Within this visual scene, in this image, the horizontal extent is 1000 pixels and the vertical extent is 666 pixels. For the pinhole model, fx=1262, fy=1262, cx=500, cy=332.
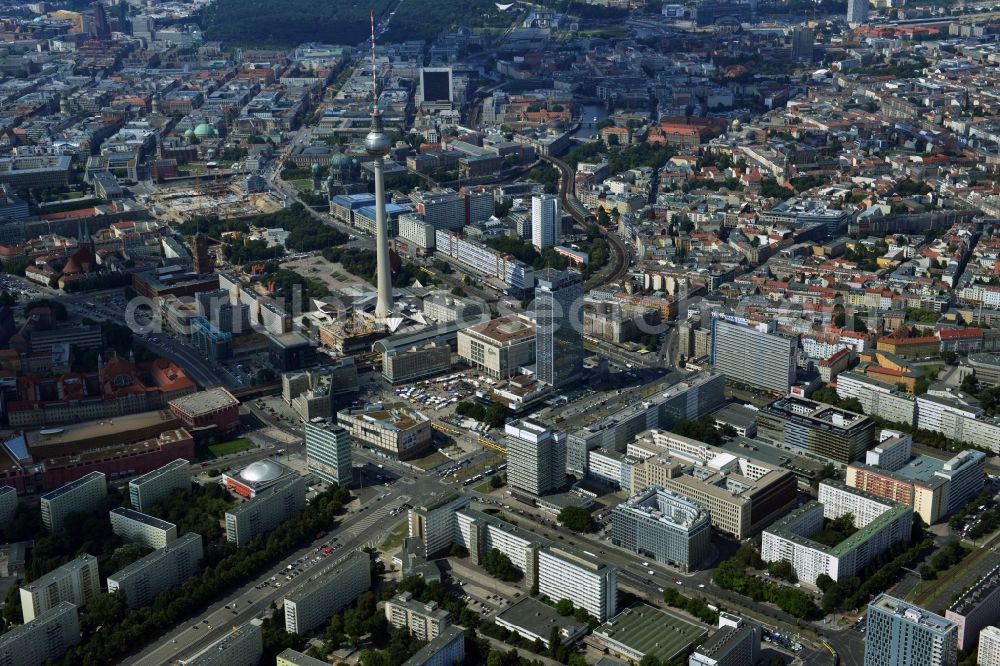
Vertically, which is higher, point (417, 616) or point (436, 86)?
point (436, 86)

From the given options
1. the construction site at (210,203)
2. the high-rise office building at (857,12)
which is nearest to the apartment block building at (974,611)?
the construction site at (210,203)

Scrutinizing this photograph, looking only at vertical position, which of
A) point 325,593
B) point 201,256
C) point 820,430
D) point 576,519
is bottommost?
point 576,519

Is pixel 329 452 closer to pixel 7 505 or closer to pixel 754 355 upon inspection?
pixel 7 505

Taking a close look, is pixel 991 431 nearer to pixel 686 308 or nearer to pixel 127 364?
pixel 686 308

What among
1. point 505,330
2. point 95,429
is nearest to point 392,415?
point 505,330

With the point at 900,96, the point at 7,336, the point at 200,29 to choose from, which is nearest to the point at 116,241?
the point at 7,336

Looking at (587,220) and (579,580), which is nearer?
(579,580)

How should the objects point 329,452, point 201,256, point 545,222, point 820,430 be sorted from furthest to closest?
1. point 545,222
2. point 201,256
3. point 820,430
4. point 329,452
